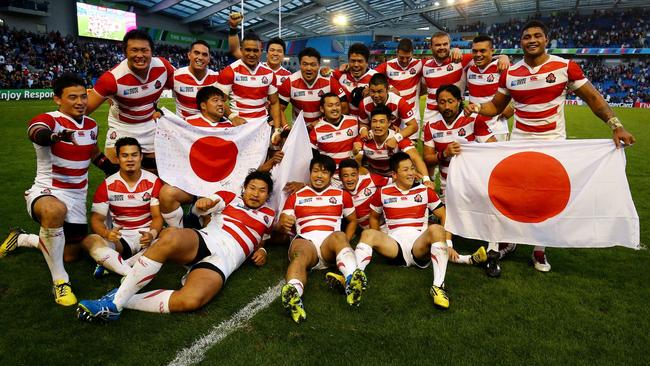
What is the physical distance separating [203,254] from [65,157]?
1.67 meters

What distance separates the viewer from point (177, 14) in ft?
151

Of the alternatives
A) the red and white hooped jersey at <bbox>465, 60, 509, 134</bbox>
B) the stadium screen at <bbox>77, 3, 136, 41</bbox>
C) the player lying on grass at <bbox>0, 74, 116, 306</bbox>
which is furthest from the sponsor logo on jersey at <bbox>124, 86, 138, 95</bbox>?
the stadium screen at <bbox>77, 3, 136, 41</bbox>

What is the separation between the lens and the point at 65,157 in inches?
152

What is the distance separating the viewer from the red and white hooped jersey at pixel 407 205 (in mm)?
4332

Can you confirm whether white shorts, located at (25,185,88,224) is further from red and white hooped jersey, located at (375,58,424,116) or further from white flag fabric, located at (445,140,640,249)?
red and white hooped jersey, located at (375,58,424,116)

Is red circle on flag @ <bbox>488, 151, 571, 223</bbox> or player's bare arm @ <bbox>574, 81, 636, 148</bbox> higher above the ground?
player's bare arm @ <bbox>574, 81, 636, 148</bbox>

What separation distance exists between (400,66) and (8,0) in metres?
36.4

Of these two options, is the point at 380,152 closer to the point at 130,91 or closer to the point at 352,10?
the point at 130,91

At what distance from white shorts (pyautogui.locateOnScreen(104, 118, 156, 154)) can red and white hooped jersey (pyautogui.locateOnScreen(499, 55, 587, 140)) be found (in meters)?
4.20

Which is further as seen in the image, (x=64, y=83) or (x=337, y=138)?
(x=337, y=138)

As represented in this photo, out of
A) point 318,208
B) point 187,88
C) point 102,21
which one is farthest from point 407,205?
point 102,21

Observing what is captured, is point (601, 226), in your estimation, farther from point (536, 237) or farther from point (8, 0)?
point (8, 0)

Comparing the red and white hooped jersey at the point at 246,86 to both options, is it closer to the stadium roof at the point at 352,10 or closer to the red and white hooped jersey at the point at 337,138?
the red and white hooped jersey at the point at 337,138

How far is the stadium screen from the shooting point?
35.3m
